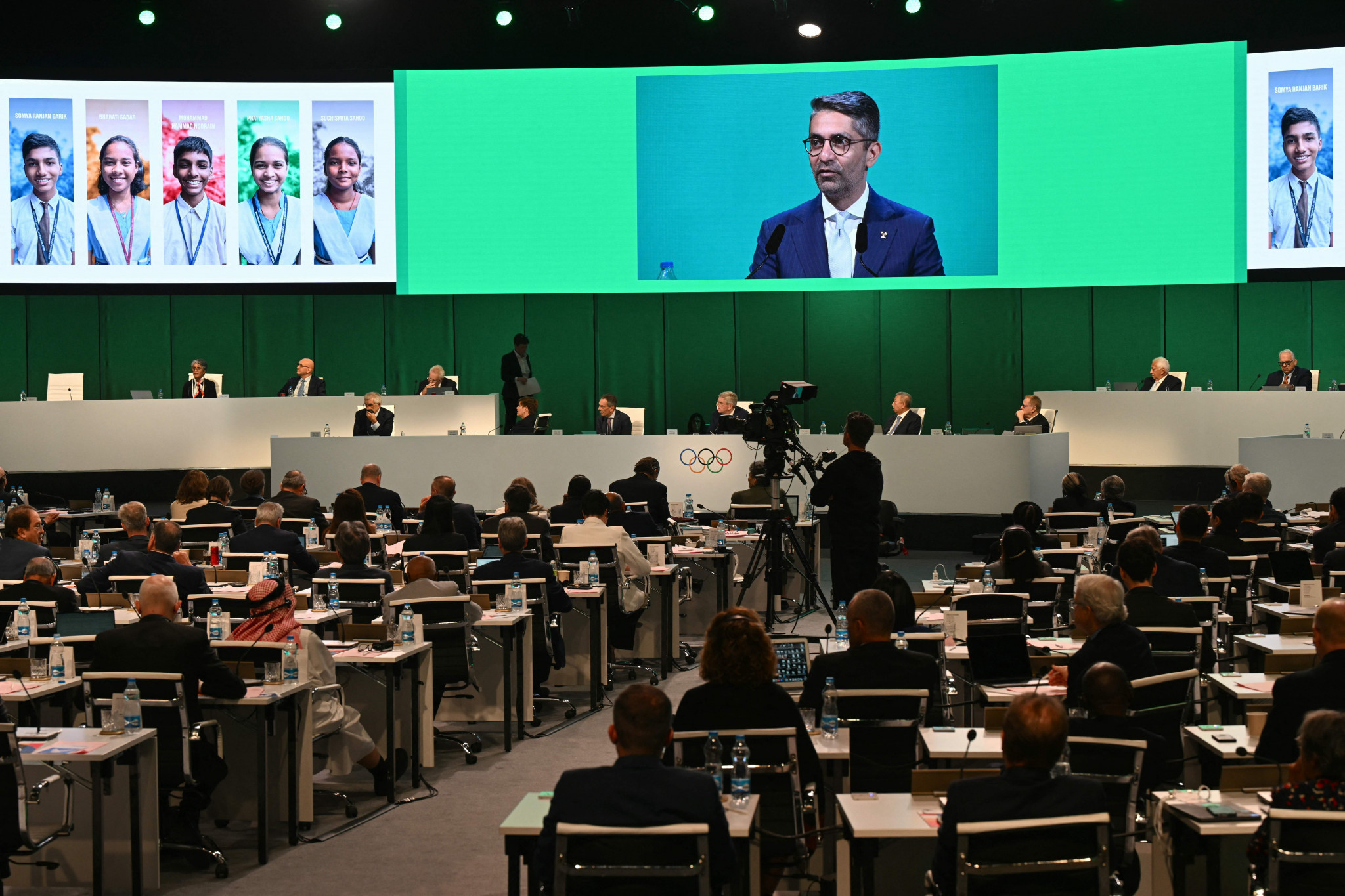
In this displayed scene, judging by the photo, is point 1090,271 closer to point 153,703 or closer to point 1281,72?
point 1281,72

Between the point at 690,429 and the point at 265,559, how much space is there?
774 centimetres

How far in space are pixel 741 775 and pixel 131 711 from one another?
2422mm

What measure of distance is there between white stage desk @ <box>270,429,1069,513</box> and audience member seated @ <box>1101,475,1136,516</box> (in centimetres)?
305

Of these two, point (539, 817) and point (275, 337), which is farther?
point (275, 337)

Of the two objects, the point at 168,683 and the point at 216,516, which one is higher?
the point at 216,516

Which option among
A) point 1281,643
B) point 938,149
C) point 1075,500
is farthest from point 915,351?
point 1281,643

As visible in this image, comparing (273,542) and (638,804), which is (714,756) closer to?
(638,804)

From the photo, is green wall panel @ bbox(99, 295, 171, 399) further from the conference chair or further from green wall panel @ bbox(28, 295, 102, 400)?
the conference chair

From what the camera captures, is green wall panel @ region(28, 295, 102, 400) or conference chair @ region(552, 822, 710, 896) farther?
green wall panel @ region(28, 295, 102, 400)

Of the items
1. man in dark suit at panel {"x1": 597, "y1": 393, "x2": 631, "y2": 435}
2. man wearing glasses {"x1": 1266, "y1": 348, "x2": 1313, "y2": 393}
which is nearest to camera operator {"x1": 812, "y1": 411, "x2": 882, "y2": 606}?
man in dark suit at panel {"x1": 597, "y1": 393, "x2": 631, "y2": 435}

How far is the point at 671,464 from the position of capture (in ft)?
48.6

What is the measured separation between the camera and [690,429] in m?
15.8

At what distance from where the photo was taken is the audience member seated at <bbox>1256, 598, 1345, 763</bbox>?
4480mm

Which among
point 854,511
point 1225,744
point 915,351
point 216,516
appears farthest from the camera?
point 915,351
